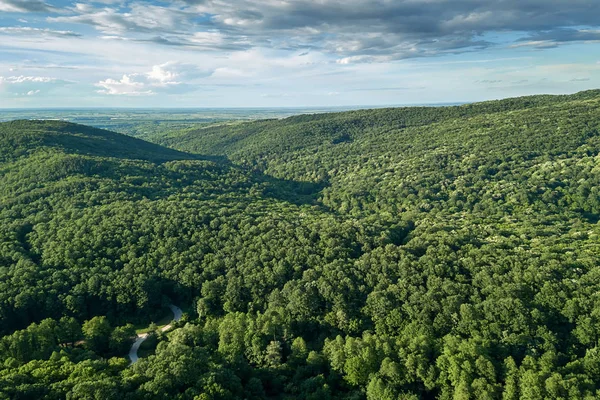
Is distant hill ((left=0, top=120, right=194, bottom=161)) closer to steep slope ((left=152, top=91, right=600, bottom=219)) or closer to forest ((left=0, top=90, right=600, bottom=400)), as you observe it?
forest ((left=0, top=90, right=600, bottom=400))

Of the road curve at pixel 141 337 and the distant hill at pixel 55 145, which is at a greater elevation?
the distant hill at pixel 55 145

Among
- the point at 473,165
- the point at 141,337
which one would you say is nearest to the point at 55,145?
the point at 141,337

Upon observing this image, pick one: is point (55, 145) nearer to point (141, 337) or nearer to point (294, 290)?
point (141, 337)

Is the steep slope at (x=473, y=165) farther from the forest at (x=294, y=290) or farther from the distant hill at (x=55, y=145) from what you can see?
the distant hill at (x=55, y=145)

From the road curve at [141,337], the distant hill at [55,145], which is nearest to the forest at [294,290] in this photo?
the road curve at [141,337]

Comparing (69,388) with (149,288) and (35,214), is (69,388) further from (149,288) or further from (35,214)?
(35,214)

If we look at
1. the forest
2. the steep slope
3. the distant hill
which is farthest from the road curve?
the distant hill

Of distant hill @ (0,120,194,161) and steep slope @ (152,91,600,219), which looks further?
distant hill @ (0,120,194,161)

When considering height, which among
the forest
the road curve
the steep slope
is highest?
the steep slope

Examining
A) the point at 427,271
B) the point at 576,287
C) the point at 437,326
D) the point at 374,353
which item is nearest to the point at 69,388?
the point at 374,353
